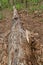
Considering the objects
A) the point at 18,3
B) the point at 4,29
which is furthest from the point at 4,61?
the point at 18,3

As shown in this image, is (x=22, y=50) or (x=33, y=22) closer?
(x=22, y=50)

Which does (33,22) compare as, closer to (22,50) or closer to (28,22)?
(28,22)

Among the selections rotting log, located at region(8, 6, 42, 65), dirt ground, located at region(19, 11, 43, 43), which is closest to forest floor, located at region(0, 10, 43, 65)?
dirt ground, located at region(19, 11, 43, 43)

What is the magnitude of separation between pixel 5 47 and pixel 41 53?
104cm

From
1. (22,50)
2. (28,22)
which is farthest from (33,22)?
(22,50)

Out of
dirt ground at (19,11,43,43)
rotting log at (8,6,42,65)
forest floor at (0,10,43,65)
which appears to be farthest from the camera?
forest floor at (0,10,43,65)

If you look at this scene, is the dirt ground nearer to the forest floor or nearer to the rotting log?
the forest floor

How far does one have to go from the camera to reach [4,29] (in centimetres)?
711

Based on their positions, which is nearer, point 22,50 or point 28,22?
point 22,50

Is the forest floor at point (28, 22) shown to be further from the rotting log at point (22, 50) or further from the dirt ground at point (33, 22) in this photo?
the rotting log at point (22, 50)

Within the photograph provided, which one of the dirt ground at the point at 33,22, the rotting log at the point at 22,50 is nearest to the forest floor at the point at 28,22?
the dirt ground at the point at 33,22

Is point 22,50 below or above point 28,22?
above

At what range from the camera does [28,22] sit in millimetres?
7348

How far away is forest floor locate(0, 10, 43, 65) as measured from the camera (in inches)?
265
